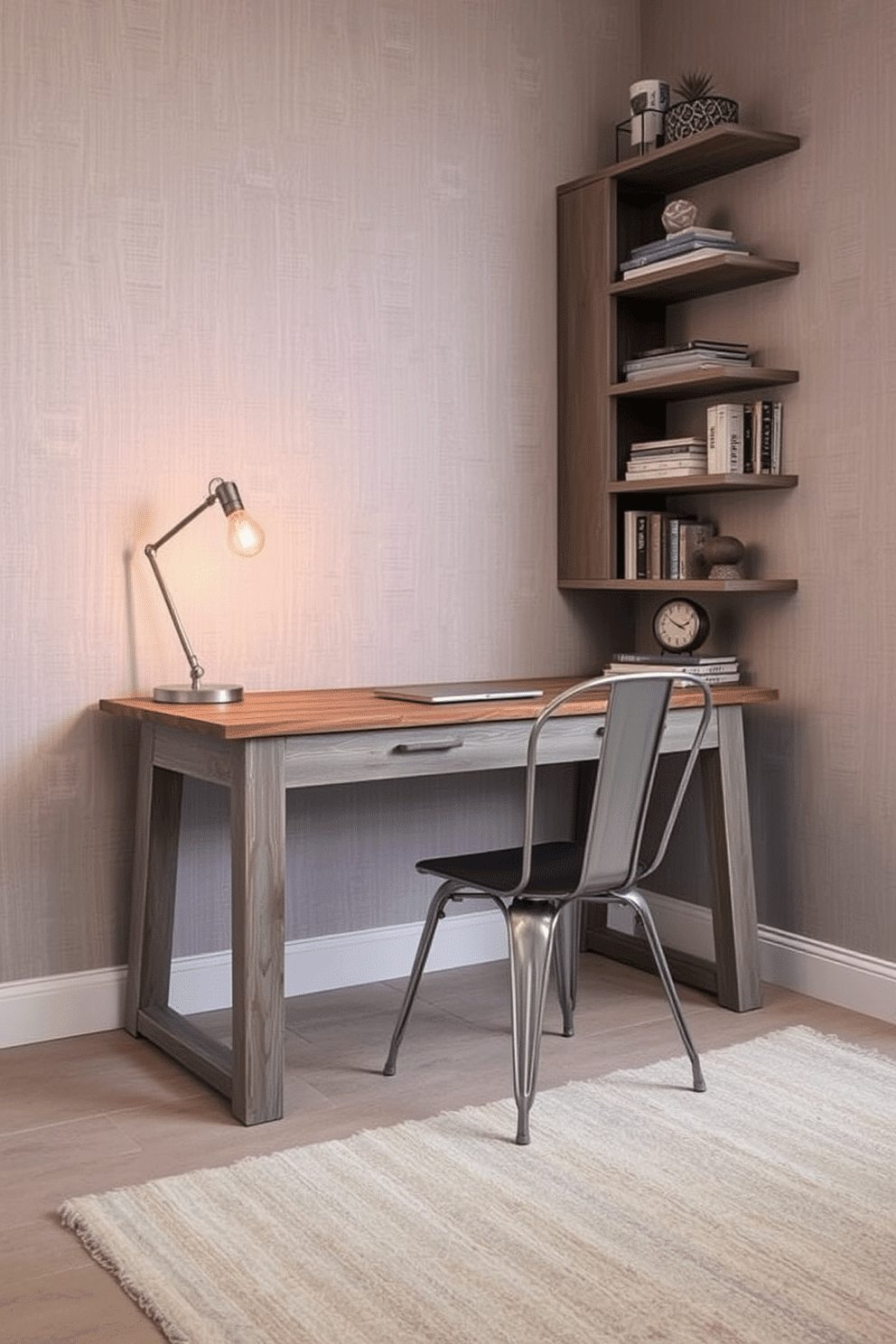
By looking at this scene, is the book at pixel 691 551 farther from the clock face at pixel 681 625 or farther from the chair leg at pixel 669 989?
the chair leg at pixel 669 989

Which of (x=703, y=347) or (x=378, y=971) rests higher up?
(x=703, y=347)

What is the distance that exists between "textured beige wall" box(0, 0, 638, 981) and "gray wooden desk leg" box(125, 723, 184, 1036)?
10 cm

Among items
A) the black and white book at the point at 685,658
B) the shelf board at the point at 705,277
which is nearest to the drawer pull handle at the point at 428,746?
the black and white book at the point at 685,658

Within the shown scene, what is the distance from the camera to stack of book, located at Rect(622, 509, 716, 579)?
3.50 meters

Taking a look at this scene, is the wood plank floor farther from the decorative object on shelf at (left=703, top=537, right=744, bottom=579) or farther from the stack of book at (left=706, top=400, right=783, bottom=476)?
the stack of book at (left=706, top=400, right=783, bottom=476)

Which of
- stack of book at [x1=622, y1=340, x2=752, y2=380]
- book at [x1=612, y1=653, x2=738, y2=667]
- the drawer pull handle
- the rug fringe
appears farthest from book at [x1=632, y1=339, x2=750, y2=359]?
the rug fringe

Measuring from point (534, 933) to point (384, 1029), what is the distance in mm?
726

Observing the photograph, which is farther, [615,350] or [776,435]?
[615,350]

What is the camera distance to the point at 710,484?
331cm

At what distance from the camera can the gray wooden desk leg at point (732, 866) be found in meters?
3.23

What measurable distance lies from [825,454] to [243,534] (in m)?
1.37

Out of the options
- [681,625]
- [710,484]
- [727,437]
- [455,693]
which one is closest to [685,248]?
[727,437]

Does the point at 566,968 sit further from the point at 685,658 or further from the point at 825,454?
the point at 825,454

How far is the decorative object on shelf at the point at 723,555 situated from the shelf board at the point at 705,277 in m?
0.63
